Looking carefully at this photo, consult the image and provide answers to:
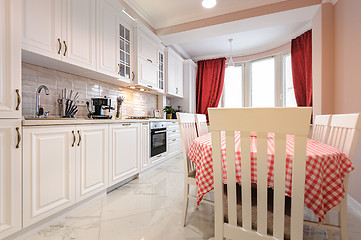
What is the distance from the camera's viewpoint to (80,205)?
5.86 ft

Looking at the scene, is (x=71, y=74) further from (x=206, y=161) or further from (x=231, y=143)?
(x=231, y=143)

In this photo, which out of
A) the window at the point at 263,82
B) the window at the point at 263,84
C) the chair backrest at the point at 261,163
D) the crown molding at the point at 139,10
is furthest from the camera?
the window at the point at 263,82

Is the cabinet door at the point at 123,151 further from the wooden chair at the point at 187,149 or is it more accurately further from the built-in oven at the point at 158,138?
the wooden chair at the point at 187,149

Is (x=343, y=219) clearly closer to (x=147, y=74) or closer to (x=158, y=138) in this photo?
(x=158, y=138)

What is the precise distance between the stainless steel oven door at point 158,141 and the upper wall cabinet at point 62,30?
145 centimetres

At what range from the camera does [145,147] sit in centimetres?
282

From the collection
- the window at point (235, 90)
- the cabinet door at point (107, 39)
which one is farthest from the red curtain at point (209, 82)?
the cabinet door at point (107, 39)

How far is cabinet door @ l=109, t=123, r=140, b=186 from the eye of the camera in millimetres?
2150

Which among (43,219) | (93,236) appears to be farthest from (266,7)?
(43,219)

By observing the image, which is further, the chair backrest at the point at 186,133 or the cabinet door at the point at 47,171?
the chair backrest at the point at 186,133

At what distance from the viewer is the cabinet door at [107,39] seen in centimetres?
228

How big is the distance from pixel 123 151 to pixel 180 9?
2.70 m

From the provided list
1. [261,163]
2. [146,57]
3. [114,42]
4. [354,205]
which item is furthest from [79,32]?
[354,205]

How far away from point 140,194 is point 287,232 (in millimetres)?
1746
